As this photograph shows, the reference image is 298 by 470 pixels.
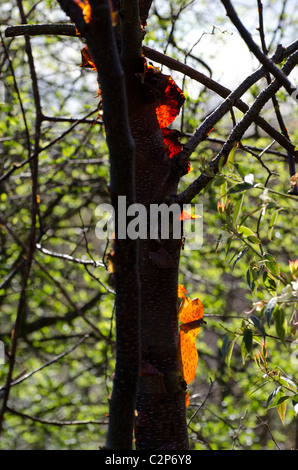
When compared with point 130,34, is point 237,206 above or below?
below

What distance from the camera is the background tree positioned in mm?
1091

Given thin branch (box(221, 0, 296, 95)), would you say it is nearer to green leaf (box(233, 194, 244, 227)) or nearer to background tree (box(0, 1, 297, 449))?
background tree (box(0, 1, 297, 449))

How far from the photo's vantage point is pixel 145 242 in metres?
1.15

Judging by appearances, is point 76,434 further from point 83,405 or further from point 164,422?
point 164,422

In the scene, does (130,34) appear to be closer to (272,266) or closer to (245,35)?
(245,35)

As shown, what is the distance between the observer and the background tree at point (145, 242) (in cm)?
109

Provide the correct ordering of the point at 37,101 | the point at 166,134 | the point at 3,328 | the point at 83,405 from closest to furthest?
1. the point at 166,134
2. the point at 37,101
3. the point at 83,405
4. the point at 3,328

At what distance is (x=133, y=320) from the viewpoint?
89cm

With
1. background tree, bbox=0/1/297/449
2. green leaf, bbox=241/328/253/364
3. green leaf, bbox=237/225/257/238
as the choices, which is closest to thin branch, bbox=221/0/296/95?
background tree, bbox=0/1/297/449

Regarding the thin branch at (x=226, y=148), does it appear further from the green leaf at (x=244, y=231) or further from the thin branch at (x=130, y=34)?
the thin branch at (x=130, y=34)

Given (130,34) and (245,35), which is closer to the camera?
(245,35)

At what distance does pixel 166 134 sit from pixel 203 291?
4201mm

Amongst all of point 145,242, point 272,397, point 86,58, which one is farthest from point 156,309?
point 86,58
